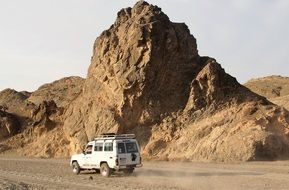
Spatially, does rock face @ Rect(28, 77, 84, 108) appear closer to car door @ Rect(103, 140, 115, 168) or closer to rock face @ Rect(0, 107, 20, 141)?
rock face @ Rect(0, 107, 20, 141)

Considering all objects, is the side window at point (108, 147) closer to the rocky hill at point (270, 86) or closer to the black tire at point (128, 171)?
the black tire at point (128, 171)

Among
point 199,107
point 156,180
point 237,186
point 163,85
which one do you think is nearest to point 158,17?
point 163,85

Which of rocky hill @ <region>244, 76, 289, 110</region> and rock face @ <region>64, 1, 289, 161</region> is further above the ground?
rocky hill @ <region>244, 76, 289, 110</region>

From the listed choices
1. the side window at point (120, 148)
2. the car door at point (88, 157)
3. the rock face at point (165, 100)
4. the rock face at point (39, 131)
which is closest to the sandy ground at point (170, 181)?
the car door at point (88, 157)

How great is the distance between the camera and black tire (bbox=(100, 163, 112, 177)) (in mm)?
28312

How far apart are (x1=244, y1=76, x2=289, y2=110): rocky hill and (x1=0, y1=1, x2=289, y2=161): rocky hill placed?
4886cm

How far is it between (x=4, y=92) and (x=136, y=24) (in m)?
62.0

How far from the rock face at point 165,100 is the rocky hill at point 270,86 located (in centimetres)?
4866

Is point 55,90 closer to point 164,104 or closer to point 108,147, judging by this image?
point 164,104

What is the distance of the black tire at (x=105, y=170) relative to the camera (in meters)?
28.3

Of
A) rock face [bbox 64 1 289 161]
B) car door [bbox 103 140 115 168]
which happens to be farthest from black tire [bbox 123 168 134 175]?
rock face [bbox 64 1 289 161]

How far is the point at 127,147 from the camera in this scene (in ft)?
93.6

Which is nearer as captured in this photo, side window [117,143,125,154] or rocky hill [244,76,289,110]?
side window [117,143,125,154]

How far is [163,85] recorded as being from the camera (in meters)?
50.9
